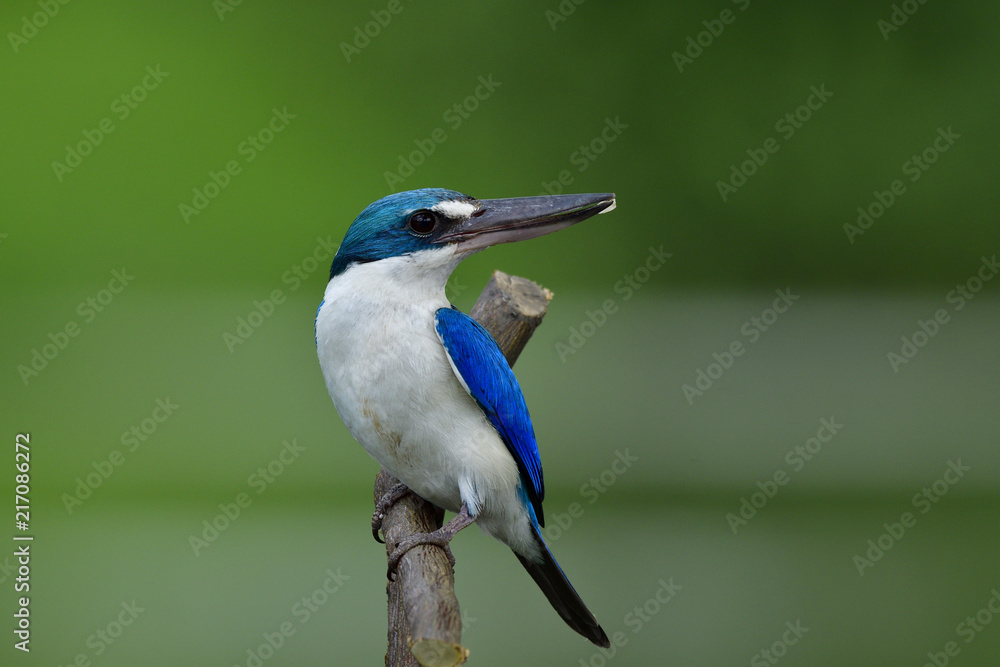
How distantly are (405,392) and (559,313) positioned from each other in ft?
6.69

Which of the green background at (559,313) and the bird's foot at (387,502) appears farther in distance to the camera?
the green background at (559,313)

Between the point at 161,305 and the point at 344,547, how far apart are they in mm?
1124

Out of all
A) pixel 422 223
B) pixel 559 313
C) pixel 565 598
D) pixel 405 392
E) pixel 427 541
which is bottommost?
pixel 565 598

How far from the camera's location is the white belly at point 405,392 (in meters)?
1.18

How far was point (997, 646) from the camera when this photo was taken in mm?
2734

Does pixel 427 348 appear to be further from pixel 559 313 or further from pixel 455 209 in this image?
pixel 559 313

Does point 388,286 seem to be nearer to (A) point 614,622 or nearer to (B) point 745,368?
(A) point 614,622

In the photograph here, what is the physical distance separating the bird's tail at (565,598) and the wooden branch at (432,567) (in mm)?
193

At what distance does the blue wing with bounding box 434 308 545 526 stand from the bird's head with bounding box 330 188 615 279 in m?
0.11

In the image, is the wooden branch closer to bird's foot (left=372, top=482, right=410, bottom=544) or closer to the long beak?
bird's foot (left=372, top=482, right=410, bottom=544)

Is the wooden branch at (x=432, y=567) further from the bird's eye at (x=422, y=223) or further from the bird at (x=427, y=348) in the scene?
the bird's eye at (x=422, y=223)

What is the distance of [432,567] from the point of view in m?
1.04

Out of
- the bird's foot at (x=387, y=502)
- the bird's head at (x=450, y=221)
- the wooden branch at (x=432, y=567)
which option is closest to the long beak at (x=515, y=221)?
the bird's head at (x=450, y=221)

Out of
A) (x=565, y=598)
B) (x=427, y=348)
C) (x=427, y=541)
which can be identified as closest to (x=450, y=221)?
(x=427, y=348)
